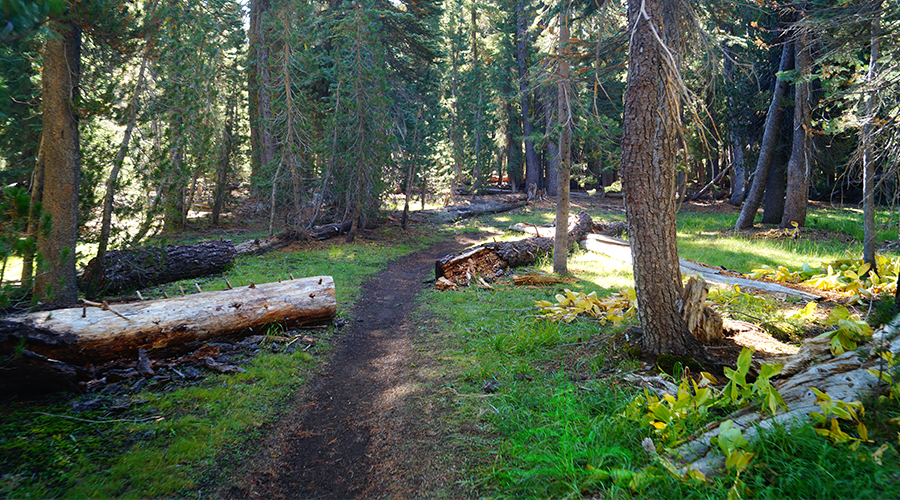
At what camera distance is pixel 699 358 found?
180 inches

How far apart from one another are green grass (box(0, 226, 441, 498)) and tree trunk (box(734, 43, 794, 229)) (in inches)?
657

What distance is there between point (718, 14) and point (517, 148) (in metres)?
26.4

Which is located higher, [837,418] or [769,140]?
[769,140]

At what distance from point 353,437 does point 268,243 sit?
10668 mm

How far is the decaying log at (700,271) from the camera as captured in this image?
25.1ft

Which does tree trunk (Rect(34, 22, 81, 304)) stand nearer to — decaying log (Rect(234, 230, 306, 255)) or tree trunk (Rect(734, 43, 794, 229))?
decaying log (Rect(234, 230, 306, 255))

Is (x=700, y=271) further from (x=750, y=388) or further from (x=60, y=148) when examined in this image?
(x=60, y=148)

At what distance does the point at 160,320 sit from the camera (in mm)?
5309

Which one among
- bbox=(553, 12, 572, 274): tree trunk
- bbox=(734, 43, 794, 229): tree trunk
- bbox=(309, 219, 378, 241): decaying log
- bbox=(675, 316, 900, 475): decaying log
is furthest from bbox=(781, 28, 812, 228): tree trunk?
bbox=(309, 219, 378, 241): decaying log

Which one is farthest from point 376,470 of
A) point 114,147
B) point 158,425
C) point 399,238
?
point 399,238

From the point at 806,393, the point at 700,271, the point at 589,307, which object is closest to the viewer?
the point at 806,393

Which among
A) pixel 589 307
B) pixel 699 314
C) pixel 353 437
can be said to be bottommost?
pixel 353 437

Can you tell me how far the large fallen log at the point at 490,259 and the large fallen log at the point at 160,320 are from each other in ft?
11.7

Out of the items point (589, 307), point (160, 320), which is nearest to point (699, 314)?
point (589, 307)
